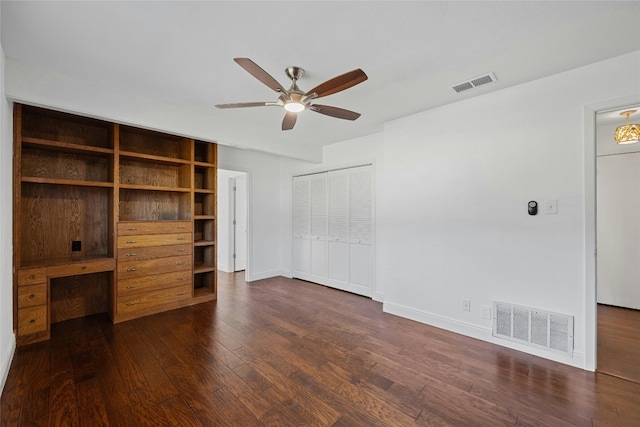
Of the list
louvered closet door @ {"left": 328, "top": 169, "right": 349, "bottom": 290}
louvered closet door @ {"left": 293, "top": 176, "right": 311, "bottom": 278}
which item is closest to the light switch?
louvered closet door @ {"left": 328, "top": 169, "right": 349, "bottom": 290}

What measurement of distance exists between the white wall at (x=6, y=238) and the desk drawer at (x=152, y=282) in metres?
0.91

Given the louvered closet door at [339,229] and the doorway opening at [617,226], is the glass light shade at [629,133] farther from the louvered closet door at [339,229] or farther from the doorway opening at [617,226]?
the louvered closet door at [339,229]

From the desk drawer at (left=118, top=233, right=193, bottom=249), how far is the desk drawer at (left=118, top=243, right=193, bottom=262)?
0.05 metres

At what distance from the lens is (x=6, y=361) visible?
2.22m

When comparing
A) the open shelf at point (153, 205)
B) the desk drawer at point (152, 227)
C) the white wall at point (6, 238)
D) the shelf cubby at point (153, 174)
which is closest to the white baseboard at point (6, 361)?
the white wall at point (6, 238)

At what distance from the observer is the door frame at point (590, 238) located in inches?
90.3

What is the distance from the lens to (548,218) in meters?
2.50

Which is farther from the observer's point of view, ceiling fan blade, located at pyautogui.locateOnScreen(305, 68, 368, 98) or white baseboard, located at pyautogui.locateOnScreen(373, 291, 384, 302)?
white baseboard, located at pyautogui.locateOnScreen(373, 291, 384, 302)

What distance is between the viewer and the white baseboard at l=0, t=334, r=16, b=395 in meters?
2.05

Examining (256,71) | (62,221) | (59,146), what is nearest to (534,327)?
(256,71)

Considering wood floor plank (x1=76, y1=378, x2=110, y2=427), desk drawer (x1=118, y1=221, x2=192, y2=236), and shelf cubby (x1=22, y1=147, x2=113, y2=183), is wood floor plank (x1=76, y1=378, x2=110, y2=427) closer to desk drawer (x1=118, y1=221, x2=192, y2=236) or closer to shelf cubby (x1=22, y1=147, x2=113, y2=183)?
desk drawer (x1=118, y1=221, x2=192, y2=236)

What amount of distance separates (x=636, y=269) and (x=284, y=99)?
16.3ft

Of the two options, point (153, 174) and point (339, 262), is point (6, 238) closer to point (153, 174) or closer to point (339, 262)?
point (153, 174)

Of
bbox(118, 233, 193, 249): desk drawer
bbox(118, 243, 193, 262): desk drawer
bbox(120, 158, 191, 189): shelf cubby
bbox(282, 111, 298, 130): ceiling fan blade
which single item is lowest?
bbox(118, 243, 193, 262): desk drawer
